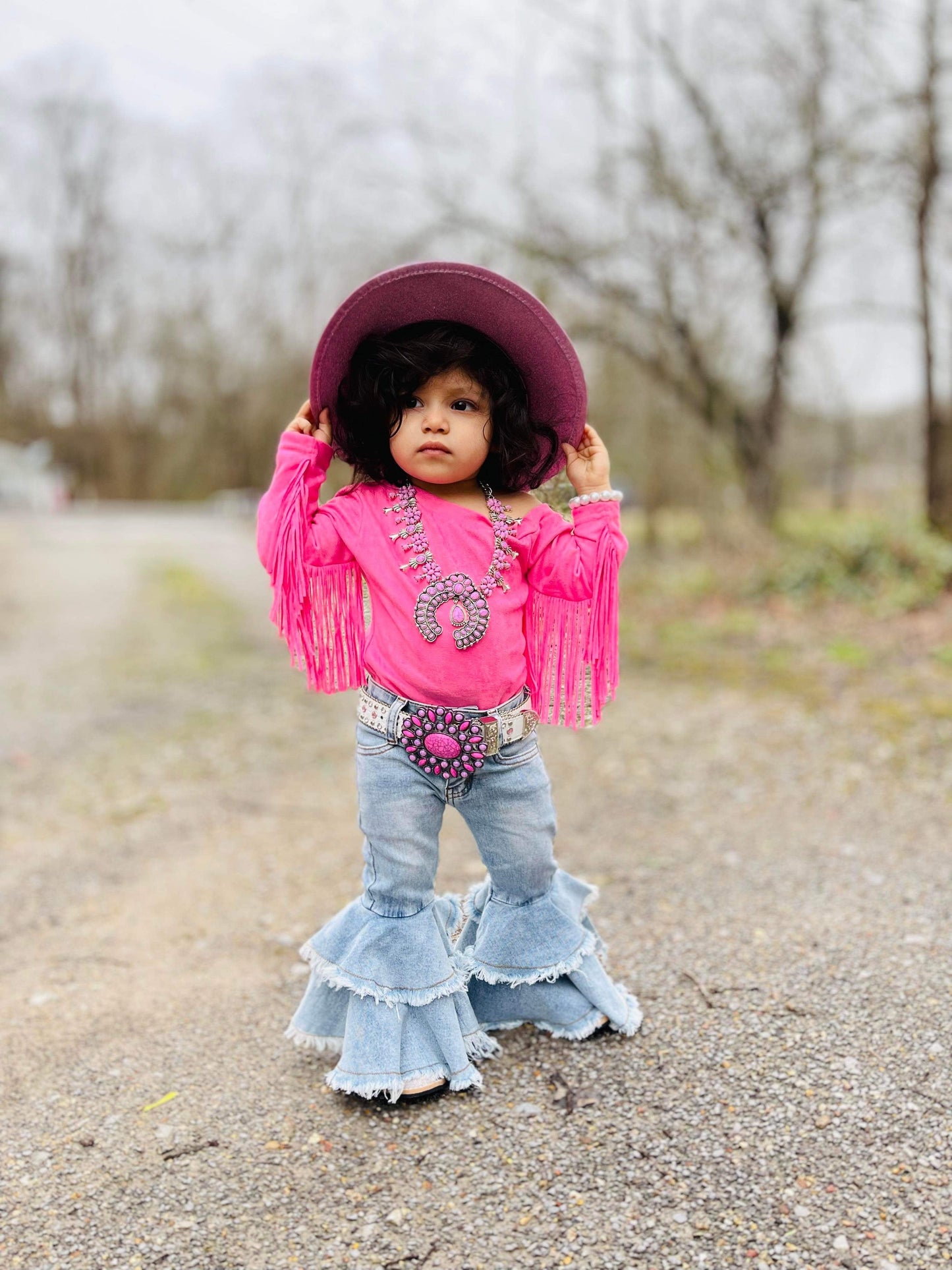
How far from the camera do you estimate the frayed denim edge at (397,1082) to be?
2.14 m

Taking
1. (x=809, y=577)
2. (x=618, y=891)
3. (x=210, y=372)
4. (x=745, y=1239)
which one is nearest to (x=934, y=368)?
(x=809, y=577)

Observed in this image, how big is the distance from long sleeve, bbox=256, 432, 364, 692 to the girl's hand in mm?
477

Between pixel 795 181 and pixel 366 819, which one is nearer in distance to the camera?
pixel 366 819

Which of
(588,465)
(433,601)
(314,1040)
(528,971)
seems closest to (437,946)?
(528,971)

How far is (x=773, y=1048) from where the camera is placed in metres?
2.31

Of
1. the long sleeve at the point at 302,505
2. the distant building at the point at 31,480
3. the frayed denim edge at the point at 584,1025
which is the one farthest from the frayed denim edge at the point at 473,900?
the distant building at the point at 31,480

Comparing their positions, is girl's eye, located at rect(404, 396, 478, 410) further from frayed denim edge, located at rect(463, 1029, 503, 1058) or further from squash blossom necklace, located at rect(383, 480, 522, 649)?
frayed denim edge, located at rect(463, 1029, 503, 1058)

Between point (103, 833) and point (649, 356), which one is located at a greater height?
point (649, 356)

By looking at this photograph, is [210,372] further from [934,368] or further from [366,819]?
[366,819]

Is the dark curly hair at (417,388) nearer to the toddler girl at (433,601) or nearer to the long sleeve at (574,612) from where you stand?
the toddler girl at (433,601)

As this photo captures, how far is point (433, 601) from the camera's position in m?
2.14

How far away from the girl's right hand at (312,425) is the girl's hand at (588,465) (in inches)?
20.6

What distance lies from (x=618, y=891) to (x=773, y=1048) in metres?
1.03

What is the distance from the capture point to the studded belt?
2150 millimetres
